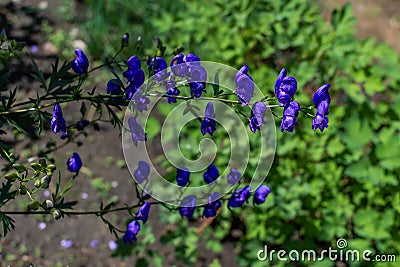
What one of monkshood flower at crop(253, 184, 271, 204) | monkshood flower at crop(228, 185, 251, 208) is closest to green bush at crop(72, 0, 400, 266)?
monkshood flower at crop(253, 184, 271, 204)

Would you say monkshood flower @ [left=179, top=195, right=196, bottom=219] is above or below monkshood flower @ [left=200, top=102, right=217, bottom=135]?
below

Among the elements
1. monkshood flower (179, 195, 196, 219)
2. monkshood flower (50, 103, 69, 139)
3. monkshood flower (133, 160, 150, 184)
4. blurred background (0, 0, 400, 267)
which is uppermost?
blurred background (0, 0, 400, 267)

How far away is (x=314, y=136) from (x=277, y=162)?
251 mm

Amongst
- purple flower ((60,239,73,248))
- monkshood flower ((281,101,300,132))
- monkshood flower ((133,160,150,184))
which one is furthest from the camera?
purple flower ((60,239,73,248))

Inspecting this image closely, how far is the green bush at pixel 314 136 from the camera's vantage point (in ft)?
9.29

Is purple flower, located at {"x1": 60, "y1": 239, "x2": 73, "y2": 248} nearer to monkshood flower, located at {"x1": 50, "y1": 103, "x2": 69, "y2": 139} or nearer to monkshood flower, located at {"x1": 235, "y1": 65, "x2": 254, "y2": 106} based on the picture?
monkshood flower, located at {"x1": 50, "y1": 103, "x2": 69, "y2": 139}

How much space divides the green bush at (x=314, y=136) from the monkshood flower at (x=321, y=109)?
1.11 m

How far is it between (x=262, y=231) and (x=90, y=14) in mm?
2154

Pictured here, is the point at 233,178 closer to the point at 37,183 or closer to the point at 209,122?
the point at 209,122

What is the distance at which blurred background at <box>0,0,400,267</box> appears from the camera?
283 cm

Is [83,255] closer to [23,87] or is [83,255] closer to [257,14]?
[23,87]

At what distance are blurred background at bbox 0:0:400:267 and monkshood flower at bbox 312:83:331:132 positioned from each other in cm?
114

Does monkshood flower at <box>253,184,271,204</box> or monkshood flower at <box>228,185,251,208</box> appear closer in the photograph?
monkshood flower at <box>228,185,251,208</box>

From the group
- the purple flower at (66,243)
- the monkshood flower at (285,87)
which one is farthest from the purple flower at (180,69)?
the purple flower at (66,243)
